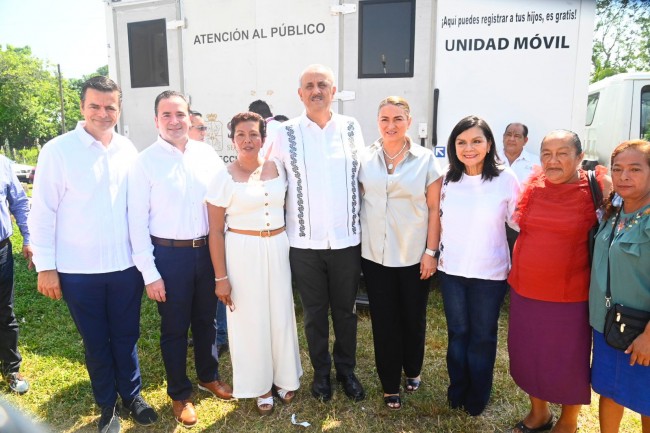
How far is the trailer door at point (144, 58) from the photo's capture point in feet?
15.6

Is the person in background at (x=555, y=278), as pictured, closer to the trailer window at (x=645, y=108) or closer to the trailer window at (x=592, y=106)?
the trailer window at (x=645, y=108)

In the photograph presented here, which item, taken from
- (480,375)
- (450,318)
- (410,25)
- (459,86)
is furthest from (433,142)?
(480,375)

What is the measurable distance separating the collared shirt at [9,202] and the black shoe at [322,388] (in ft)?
7.41

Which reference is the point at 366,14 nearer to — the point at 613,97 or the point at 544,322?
the point at 544,322

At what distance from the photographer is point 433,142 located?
4.12 m

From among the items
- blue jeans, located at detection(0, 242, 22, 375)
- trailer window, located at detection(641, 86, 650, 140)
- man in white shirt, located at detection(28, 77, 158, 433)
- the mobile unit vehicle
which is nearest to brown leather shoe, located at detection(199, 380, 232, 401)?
man in white shirt, located at detection(28, 77, 158, 433)

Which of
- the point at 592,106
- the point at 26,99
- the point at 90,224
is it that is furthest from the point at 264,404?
the point at 26,99

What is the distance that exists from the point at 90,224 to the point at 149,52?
9.91 feet

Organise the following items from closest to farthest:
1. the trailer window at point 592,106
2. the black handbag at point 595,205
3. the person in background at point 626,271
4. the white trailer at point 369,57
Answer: the person in background at point 626,271 → the black handbag at point 595,205 → the white trailer at point 369,57 → the trailer window at point 592,106

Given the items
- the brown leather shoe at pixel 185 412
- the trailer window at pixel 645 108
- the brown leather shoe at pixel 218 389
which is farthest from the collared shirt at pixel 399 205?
the trailer window at pixel 645 108

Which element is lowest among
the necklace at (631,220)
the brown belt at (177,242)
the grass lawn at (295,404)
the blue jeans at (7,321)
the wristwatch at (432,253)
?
the grass lawn at (295,404)

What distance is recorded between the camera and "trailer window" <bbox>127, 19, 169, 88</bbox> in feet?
15.8

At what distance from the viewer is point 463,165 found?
2666 millimetres

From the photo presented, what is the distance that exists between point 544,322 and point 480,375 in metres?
0.58
